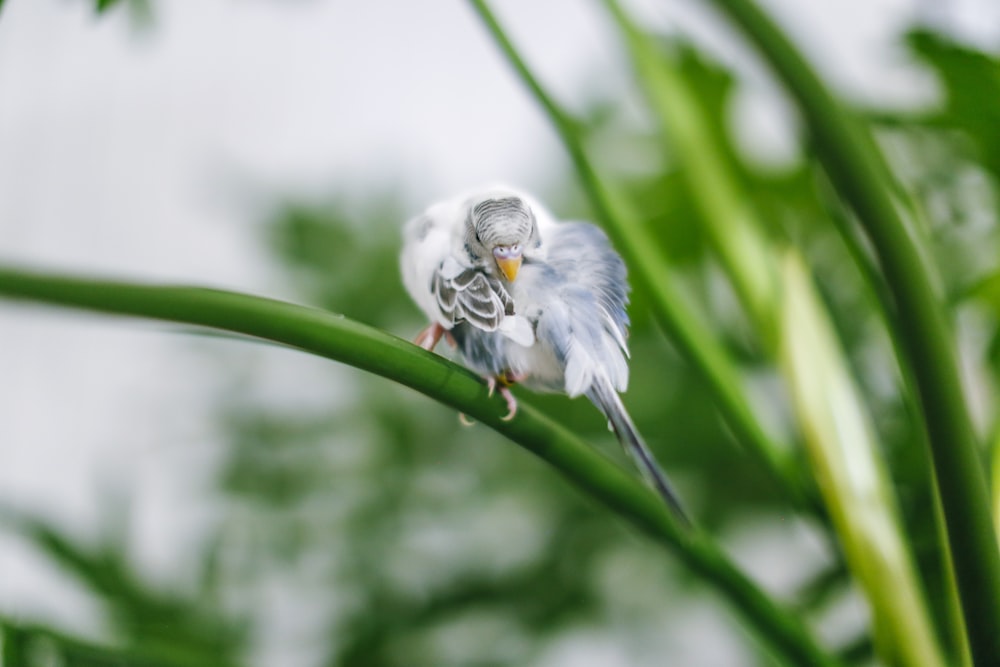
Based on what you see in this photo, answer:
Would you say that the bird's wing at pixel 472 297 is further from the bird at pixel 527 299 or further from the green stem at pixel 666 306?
the green stem at pixel 666 306

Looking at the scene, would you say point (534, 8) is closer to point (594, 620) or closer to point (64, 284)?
point (594, 620)

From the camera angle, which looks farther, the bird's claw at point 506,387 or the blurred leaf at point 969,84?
the blurred leaf at point 969,84

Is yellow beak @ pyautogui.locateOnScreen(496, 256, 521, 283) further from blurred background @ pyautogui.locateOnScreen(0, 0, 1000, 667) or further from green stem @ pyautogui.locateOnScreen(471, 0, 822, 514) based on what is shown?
blurred background @ pyautogui.locateOnScreen(0, 0, 1000, 667)

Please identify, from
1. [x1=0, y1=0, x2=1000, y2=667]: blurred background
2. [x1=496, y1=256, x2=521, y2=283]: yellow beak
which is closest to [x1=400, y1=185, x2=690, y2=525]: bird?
[x1=496, y1=256, x2=521, y2=283]: yellow beak

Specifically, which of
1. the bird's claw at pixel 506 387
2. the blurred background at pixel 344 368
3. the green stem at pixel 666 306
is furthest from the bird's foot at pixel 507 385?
the blurred background at pixel 344 368

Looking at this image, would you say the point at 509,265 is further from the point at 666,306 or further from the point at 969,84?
the point at 969,84

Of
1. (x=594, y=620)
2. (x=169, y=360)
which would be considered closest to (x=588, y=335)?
(x=594, y=620)
